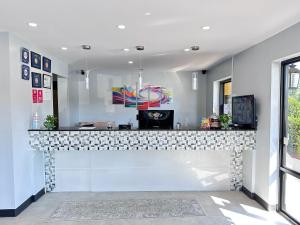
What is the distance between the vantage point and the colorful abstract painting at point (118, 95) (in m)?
6.99

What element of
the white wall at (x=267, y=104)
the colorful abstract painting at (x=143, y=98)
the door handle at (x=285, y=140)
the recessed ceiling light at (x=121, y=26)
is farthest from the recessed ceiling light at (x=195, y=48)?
the colorful abstract painting at (x=143, y=98)

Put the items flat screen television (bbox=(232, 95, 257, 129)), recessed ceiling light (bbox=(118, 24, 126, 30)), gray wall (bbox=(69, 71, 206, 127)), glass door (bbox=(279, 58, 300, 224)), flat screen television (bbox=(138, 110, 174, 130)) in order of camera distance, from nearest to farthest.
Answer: recessed ceiling light (bbox=(118, 24, 126, 30)) → glass door (bbox=(279, 58, 300, 224)) → flat screen television (bbox=(232, 95, 257, 129)) → flat screen television (bbox=(138, 110, 174, 130)) → gray wall (bbox=(69, 71, 206, 127))

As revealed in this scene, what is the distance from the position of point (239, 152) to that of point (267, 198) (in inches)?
38.2

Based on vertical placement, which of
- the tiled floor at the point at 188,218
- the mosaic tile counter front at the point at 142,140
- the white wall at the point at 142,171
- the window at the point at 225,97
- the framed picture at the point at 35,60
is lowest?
the tiled floor at the point at 188,218

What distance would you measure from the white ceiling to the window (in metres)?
1.54

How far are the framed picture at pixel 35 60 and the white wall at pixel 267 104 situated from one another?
3.57m

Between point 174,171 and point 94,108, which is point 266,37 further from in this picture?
point 94,108

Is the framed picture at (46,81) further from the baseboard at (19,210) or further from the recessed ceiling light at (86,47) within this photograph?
the baseboard at (19,210)

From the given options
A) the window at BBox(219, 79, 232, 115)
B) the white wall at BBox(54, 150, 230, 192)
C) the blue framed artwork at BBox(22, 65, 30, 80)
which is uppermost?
the blue framed artwork at BBox(22, 65, 30, 80)

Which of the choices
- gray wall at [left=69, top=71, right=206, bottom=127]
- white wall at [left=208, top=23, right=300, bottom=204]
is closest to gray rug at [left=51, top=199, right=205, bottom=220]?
white wall at [left=208, top=23, right=300, bottom=204]

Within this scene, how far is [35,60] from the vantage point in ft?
12.7

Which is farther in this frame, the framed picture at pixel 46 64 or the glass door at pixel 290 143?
the framed picture at pixel 46 64

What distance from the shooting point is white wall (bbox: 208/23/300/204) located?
3.24m

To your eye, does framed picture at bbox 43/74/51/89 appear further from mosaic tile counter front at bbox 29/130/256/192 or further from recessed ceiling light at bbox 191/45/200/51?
recessed ceiling light at bbox 191/45/200/51
